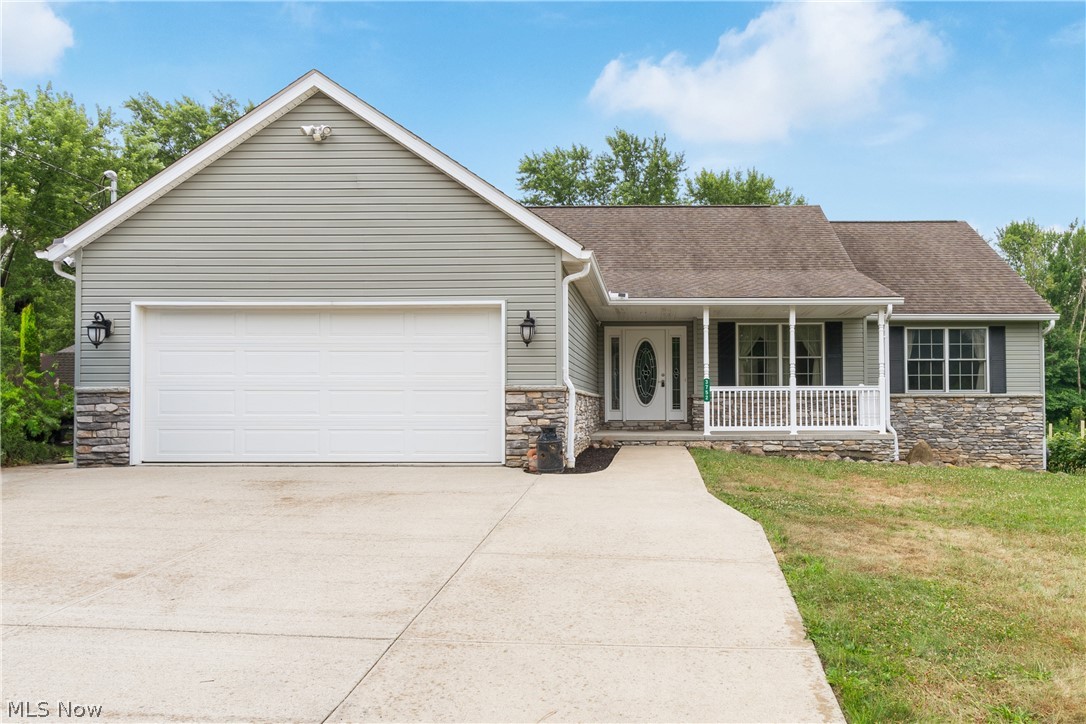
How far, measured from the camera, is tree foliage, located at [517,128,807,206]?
31.6m

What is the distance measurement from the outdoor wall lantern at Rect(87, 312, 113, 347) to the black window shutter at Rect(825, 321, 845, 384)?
11997mm

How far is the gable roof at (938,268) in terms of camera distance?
14234mm

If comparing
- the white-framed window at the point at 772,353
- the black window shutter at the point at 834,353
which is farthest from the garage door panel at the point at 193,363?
the black window shutter at the point at 834,353

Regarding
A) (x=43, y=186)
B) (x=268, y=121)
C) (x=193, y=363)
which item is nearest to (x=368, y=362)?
(x=193, y=363)

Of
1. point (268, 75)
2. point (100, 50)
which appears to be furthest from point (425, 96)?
point (100, 50)

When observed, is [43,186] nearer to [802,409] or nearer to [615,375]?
[615,375]

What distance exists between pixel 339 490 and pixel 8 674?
4624 millimetres

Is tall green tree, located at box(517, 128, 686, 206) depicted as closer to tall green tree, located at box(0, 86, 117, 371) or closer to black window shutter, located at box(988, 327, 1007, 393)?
tall green tree, located at box(0, 86, 117, 371)

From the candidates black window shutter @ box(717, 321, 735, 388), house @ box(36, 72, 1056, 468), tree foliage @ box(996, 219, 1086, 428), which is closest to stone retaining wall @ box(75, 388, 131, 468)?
house @ box(36, 72, 1056, 468)

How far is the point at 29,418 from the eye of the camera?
10.3m

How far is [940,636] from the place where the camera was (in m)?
3.28

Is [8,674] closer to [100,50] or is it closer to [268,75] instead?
[100,50]

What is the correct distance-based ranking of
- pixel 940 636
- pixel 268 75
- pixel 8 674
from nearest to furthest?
pixel 8 674
pixel 940 636
pixel 268 75

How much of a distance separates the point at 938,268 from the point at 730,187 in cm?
1598
